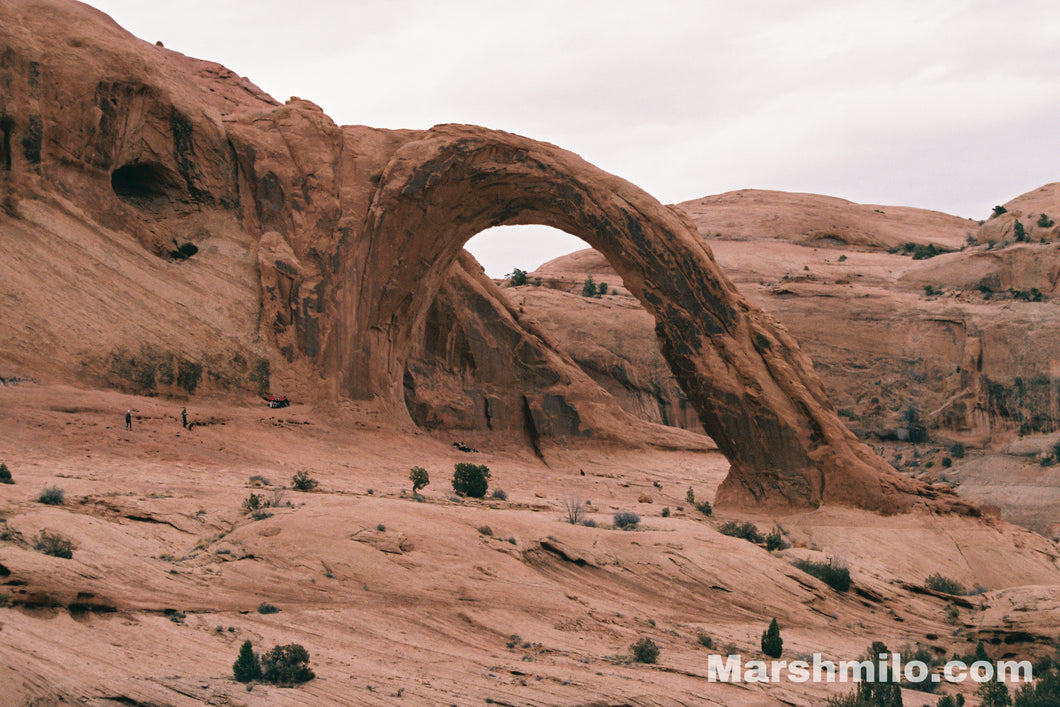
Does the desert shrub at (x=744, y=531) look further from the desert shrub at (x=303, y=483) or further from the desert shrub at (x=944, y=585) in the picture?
the desert shrub at (x=303, y=483)

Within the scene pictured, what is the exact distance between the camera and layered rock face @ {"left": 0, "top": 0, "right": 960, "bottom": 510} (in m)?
26.0

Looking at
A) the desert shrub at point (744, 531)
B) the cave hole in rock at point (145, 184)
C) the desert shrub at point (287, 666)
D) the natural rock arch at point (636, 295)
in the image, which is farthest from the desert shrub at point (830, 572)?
the cave hole in rock at point (145, 184)

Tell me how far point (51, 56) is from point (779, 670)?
75.3 feet

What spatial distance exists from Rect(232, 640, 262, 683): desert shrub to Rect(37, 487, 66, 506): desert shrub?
5.54 metres

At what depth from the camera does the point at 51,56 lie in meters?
25.9

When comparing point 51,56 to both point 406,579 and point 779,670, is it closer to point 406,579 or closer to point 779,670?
point 406,579

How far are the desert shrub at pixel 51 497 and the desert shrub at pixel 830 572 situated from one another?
47.7ft

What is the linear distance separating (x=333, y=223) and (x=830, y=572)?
1738 cm

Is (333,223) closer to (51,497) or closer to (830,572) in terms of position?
(51,497)

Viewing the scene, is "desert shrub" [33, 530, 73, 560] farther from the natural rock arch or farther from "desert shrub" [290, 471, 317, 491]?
the natural rock arch

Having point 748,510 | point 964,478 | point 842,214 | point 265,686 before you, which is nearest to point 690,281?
point 748,510

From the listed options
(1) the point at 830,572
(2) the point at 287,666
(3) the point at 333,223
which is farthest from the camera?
(3) the point at 333,223

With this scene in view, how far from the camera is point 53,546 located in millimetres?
13664

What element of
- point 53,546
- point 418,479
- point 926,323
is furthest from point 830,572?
point 926,323
